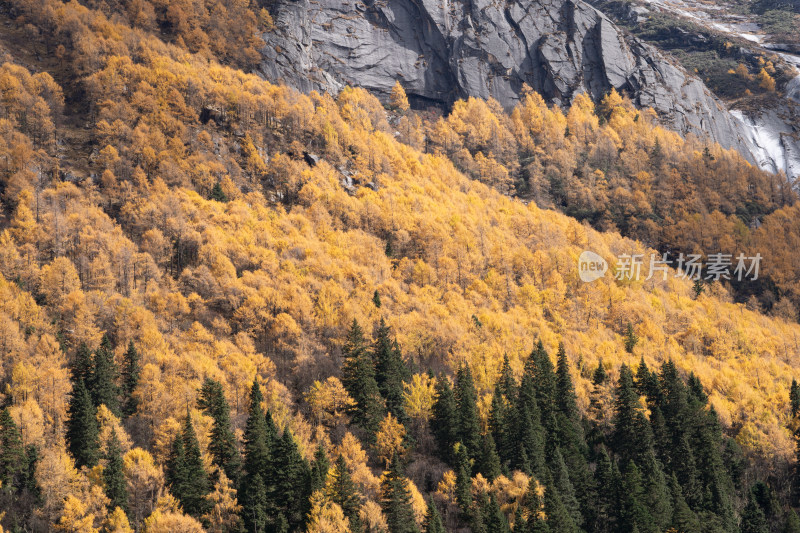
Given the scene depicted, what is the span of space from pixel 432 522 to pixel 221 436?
2263 centimetres

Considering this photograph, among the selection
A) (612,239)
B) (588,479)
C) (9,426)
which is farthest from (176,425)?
(612,239)

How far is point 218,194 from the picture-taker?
121875mm

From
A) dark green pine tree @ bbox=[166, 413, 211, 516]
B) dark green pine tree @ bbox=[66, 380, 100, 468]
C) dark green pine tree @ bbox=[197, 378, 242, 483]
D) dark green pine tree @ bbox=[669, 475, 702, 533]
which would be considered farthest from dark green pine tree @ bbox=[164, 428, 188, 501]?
dark green pine tree @ bbox=[669, 475, 702, 533]

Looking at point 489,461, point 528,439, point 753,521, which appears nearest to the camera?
point 489,461

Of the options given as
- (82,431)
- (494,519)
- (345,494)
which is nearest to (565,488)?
(494,519)

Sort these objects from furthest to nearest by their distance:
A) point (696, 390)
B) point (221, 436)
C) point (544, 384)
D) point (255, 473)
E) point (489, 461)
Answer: point (696, 390), point (544, 384), point (489, 461), point (221, 436), point (255, 473)

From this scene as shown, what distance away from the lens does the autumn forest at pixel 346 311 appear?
6850cm

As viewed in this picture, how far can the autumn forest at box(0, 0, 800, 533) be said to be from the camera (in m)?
68.5

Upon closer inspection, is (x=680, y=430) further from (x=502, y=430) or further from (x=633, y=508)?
(x=502, y=430)

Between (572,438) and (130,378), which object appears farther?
(130,378)

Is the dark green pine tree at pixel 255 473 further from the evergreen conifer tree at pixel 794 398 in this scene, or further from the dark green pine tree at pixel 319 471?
the evergreen conifer tree at pixel 794 398

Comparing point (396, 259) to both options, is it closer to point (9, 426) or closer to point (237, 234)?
point (237, 234)

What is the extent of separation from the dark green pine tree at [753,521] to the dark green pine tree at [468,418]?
97.1 feet

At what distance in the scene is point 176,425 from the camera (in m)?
72.7
